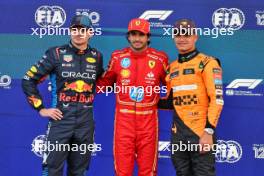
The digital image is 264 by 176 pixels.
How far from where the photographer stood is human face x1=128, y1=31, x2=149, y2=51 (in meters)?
2.49

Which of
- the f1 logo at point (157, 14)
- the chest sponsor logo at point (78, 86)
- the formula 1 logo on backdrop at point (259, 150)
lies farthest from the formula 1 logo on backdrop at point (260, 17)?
the chest sponsor logo at point (78, 86)

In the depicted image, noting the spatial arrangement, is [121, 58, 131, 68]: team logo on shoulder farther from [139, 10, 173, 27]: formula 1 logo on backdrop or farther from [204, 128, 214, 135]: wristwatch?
[204, 128, 214, 135]: wristwatch

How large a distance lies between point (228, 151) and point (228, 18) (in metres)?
1.22

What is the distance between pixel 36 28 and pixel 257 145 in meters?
2.32

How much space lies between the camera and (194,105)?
2.28m

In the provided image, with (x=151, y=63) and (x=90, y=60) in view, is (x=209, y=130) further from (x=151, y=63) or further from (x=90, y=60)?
(x=90, y=60)

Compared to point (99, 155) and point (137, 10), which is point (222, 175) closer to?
point (99, 155)

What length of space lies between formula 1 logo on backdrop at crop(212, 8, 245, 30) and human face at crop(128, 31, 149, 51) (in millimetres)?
875

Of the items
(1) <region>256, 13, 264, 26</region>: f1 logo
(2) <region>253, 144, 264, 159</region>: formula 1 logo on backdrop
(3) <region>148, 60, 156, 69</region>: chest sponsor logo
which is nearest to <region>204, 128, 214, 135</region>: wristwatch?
(3) <region>148, 60, 156, 69</region>: chest sponsor logo

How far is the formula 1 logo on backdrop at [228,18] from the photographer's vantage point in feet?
9.92

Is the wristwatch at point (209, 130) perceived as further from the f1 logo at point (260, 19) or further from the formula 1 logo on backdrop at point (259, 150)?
the f1 logo at point (260, 19)

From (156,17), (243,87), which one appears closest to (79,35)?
(156,17)

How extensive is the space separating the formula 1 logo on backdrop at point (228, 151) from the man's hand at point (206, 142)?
97 cm

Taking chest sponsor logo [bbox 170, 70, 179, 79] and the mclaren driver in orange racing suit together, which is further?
chest sponsor logo [bbox 170, 70, 179, 79]
